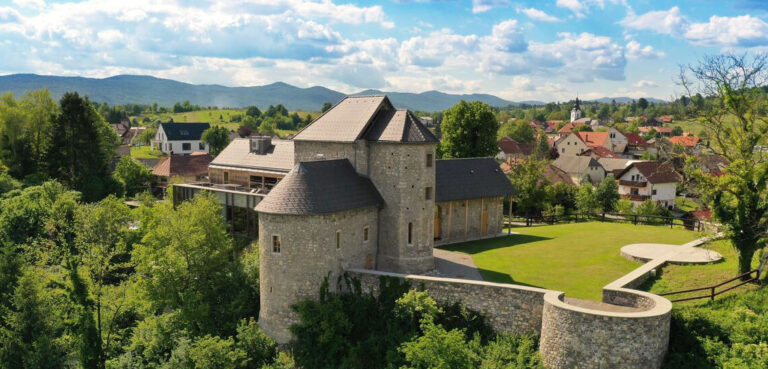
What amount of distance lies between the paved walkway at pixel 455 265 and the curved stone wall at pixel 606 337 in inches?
303

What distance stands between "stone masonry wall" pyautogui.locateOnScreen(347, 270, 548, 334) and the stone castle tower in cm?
443

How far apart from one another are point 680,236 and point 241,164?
3286cm

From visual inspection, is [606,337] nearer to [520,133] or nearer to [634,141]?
[634,141]

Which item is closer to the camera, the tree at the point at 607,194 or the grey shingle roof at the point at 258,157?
the grey shingle roof at the point at 258,157

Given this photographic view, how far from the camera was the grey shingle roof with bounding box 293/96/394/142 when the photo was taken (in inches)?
1191

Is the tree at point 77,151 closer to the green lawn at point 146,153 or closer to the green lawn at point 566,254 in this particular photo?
the green lawn at point 566,254

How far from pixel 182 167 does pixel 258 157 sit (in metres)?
27.3

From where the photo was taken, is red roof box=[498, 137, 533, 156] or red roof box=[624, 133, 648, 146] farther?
red roof box=[624, 133, 648, 146]

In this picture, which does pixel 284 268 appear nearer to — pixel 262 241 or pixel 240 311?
pixel 262 241

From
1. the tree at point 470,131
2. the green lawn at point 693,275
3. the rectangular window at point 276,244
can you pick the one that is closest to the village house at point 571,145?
the tree at point 470,131

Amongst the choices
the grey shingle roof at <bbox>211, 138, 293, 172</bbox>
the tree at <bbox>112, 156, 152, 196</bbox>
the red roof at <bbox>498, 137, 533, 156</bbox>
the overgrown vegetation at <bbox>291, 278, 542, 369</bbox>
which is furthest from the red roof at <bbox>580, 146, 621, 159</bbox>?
the overgrown vegetation at <bbox>291, 278, 542, 369</bbox>

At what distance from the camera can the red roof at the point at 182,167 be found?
6438cm

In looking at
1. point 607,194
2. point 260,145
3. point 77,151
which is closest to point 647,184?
point 607,194

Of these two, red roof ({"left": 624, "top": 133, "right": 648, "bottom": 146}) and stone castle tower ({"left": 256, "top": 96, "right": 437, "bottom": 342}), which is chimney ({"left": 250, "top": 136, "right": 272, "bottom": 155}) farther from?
red roof ({"left": 624, "top": 133, "right": 648, "bottom": 146})
